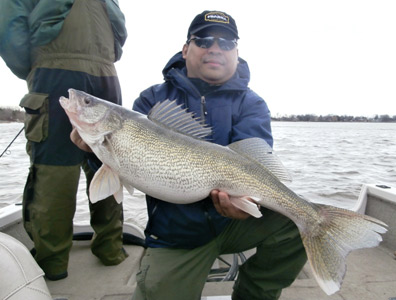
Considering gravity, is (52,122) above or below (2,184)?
above

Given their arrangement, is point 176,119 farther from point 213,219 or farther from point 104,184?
point 213,219

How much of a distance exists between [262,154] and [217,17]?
4.15 feet

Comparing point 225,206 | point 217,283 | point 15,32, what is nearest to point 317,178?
point 217,283

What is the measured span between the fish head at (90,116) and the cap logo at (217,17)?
114cm

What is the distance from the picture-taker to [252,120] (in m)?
2.65

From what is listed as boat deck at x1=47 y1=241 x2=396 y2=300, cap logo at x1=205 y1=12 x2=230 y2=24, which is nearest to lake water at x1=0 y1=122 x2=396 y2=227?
boat deck at x1=47 y1=241 x2=396 y2=300

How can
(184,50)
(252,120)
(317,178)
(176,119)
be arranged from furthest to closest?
1. (317,178)
2. (184,50)
3. (252,120)
4. (176,119)

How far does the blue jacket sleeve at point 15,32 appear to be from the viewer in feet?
8.27

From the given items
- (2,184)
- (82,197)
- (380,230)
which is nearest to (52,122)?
(380,230)

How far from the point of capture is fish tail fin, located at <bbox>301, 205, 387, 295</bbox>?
202cm

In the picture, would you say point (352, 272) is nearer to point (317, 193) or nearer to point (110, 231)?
point (110, 231)

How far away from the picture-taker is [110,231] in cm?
316

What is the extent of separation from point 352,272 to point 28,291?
2.90 meters

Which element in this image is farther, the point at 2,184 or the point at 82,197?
the point at 2,184
